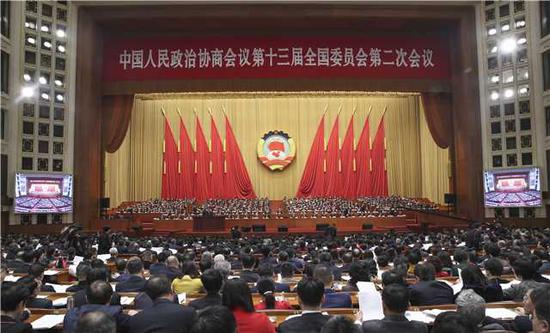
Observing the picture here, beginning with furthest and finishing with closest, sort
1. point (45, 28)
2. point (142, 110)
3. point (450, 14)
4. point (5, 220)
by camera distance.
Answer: point (142, 110) → point (450, 14) → point (45, 28) → point (5, 220)

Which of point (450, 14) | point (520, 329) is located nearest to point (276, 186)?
point (450, 14)

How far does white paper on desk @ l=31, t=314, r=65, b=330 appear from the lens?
128 inches

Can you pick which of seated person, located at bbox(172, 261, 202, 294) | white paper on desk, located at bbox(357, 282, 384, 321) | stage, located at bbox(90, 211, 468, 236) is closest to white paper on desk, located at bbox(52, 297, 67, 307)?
seated person, located at bbox(172, 261, 202, 294)

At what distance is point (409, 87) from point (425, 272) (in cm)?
1463

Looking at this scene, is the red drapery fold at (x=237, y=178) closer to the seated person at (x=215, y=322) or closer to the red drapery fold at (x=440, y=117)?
the red drapery fold at (x=440, y=117)

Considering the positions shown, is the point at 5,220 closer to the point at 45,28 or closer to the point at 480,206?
the point at 45,28

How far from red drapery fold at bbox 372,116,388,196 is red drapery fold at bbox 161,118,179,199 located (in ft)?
29.9

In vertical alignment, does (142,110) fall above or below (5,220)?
above

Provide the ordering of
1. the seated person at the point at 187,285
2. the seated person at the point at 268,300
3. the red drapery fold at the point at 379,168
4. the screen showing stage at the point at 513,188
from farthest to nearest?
the red drapery fold at the point at 379,168 < the screen showing stage at the point at 513,188 < the seated person at the point at 187,285 < the seated person at the point at 268,300

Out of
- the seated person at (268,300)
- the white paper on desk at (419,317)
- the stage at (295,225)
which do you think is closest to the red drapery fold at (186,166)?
the stage at (295,225)

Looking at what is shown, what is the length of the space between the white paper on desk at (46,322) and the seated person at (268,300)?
151 cm

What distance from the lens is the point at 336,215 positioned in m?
17.8

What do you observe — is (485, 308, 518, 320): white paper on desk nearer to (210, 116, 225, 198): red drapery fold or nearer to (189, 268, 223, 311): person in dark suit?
(189, 268, 223, 311): person in dark suit

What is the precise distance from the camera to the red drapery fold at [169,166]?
2120 centimetres
